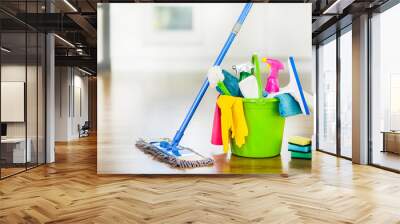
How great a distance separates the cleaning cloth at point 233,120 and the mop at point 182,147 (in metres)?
0.32

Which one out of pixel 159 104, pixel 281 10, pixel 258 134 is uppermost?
pixel 281 10

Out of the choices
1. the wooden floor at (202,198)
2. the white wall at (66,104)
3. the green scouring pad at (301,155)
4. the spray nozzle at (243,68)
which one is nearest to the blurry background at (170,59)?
the spray nozzle at (243,68)

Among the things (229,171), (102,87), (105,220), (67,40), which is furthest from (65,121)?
(105,220)

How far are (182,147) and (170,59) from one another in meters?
0.97

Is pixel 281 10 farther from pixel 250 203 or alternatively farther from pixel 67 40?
pixel 67 40

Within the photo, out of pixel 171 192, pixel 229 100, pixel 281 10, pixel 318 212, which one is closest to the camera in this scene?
pixel 318 212

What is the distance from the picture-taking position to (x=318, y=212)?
2.47 m

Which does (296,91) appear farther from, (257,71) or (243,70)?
(243,70)

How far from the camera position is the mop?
11.9ft

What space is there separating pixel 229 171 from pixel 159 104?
41.5 inches

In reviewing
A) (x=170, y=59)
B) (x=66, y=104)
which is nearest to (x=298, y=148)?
(x=170, y=59)

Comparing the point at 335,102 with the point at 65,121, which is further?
the point at 65,121

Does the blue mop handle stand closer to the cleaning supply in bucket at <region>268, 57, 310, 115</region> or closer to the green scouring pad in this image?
the cleaning supply in bucket at <region>268, 57, 310, 115</region>

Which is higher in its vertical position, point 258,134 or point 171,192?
point 258,134
